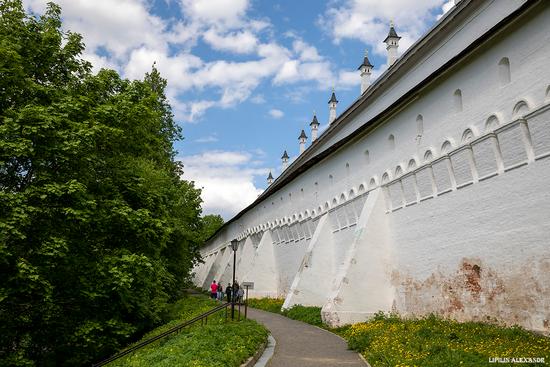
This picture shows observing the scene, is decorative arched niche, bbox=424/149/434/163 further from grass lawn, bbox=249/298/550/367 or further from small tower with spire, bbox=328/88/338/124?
small tower with spire, bbox=328/88/338/124

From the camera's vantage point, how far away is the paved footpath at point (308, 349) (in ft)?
36.6

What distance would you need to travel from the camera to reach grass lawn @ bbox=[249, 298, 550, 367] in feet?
28.5

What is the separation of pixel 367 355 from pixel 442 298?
419cm

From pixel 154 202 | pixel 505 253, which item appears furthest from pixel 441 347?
pixel 154 202

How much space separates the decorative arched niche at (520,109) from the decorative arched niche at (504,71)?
860 millimetres

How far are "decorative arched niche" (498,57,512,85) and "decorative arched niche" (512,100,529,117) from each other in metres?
0.86

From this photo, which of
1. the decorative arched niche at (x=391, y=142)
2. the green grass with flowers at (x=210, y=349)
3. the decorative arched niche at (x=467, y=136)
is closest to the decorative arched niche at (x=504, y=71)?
the decorative arched niche at (x=467, y=136)

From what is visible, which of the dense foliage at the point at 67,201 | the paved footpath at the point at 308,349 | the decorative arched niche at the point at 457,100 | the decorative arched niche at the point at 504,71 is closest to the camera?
the paved footpath at the point at 308,349

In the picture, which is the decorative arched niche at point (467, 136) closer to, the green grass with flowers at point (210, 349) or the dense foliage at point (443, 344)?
the dense foliage at point (443, 344)

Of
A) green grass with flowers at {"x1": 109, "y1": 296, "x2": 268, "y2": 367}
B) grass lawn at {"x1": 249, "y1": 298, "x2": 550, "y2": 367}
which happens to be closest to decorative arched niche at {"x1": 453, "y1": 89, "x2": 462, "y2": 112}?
grass lawn at {"x1": 249, "y1": 298, "x2": 550, "y2": 367}

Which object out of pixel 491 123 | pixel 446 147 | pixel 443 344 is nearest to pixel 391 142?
pixel 446 147

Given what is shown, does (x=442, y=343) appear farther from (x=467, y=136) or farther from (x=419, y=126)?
(x=419, y=126)

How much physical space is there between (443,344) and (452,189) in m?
5.47

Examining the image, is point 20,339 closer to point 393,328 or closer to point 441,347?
point 393,328
